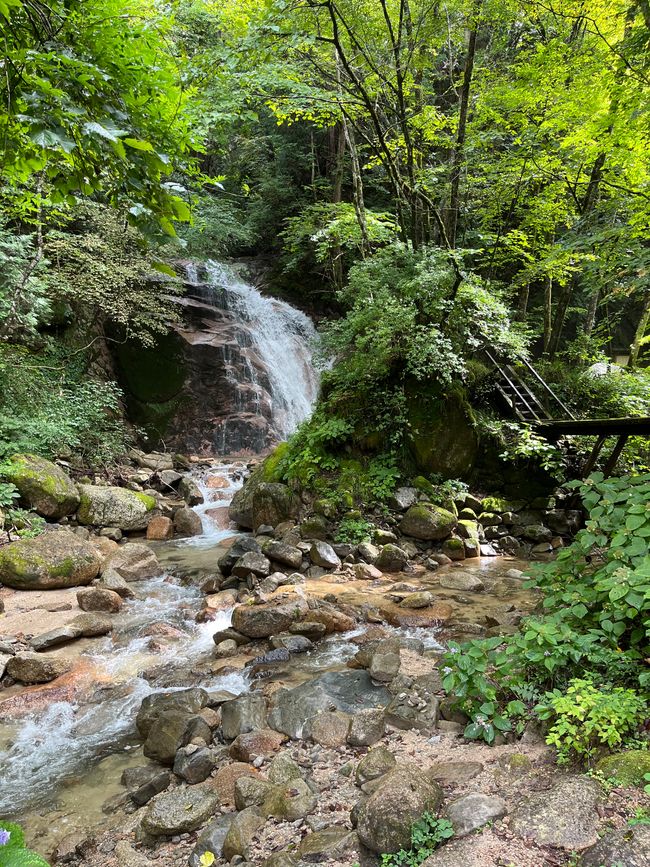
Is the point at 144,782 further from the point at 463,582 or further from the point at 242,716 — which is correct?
the point at 463,582

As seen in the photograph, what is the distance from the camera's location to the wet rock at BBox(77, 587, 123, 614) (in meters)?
6.10

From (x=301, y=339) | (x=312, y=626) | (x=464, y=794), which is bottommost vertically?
(x=312, y=626)

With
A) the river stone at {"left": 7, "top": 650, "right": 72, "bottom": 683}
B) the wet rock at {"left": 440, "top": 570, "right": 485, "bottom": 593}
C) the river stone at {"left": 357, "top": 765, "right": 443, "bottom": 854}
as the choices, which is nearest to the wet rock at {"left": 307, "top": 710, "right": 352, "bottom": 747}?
the river stone at {"left": 357, "top": 765, "right": 443, "bottom": 854}

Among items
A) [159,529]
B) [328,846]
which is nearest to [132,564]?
[159,529]

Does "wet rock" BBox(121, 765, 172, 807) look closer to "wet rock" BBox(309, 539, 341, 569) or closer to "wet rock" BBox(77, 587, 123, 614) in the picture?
"wet rock" BBox(77, 587, 123, 614)

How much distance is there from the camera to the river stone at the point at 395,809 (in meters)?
2.12

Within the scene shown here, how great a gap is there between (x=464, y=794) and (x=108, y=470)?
34.3 ft

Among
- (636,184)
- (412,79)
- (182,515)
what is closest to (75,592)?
(182,515)

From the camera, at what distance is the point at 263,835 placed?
8.16 feet

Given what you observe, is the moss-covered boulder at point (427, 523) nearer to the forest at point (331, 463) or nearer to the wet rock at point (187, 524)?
the forest at point (331, 463)

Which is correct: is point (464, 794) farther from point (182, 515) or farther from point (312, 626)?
point (182, 515)

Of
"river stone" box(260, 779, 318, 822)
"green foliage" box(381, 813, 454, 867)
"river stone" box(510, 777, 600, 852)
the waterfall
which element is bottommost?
"river stone" box(260, 779, 318, 822)

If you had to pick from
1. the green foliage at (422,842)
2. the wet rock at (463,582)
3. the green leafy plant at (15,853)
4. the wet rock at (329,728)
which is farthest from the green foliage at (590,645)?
the wet rock at (463,582)

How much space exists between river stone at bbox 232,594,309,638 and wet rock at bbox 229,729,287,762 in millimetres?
1672
